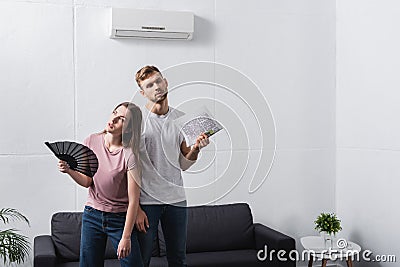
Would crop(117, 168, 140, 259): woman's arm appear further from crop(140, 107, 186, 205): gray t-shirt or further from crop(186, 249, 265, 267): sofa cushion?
crop(186, 249, 265, 267): sofa cushion

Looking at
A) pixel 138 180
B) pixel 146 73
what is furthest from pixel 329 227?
pixel 146 73

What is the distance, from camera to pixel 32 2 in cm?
429

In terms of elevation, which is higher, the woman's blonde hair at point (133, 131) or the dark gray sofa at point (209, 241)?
the woman's blonde hair at point (133, 131)

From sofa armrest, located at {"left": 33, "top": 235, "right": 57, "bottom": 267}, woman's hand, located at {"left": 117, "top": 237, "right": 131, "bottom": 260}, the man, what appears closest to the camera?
the man

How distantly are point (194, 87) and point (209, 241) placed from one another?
117 centimetres

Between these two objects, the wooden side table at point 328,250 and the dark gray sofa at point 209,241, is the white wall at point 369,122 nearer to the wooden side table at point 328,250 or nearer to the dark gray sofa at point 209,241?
the wooden side table at point 328,250

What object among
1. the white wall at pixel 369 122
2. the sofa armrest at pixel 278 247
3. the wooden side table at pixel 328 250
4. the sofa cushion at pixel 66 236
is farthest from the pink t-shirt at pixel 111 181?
the white wall at pixel 369 122

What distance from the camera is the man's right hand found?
3.11m

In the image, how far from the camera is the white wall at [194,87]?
169 inches

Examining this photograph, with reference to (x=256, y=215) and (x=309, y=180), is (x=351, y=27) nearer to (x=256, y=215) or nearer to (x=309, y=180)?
(x=309, y=180)

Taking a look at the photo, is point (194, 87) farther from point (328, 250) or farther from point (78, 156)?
point (78, 156)

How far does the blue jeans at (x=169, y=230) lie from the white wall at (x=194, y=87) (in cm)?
72

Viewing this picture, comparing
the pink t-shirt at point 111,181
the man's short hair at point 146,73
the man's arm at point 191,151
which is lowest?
the pink t-shirt at point 111,181

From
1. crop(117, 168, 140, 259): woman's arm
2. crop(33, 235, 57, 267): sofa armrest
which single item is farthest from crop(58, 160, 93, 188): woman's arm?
crop(33, 235, 57, 267): sofa armrest
